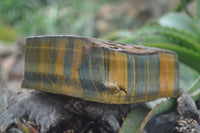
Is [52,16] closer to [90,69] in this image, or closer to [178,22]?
[178,22]

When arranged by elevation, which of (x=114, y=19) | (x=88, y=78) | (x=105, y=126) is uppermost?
(x=114, y=19)

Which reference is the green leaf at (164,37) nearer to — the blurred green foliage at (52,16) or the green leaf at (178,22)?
the green leaf at (178,22)

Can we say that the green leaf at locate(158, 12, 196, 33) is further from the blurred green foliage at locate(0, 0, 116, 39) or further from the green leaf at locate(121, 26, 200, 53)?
the blurred green foliage at locate(0, 0, 116, 39)

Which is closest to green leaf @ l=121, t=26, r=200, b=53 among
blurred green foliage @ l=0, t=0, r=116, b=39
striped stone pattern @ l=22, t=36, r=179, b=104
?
striped stone pattern @ l=22, t=36, r=179, b=104

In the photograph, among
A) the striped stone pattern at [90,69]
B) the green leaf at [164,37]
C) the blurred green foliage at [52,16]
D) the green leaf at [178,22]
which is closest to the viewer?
the striped stone pattern at [90,69]

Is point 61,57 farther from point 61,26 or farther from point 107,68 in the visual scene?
point 61,26

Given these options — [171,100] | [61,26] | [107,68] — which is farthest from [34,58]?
[61,26]

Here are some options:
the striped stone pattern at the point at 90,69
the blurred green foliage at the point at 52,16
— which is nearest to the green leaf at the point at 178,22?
the striped stone pattern at the point at 90,69

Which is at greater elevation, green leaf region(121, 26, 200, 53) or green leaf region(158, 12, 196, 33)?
green leaf region(158, 12, 196, 33)
